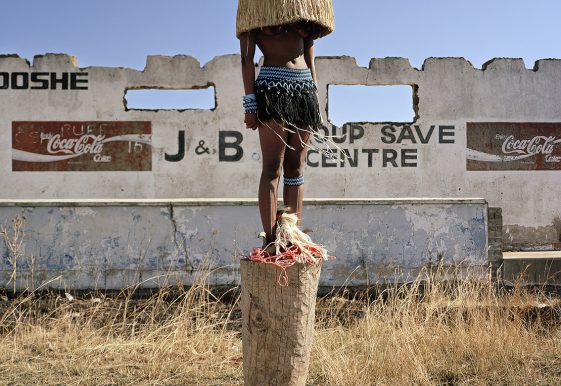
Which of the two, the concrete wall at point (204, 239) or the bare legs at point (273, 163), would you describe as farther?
the concrete wall at point (204, 239)

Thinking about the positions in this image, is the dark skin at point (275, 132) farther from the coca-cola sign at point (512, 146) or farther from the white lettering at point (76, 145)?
the coca-cola sign at point (512, 146)

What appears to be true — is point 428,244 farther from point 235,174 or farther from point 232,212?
point 235,174

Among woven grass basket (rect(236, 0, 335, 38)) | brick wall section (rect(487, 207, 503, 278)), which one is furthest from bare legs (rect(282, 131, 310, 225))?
brick wall section (rect(487, 207, 503, 278))

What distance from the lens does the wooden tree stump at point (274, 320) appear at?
347cm

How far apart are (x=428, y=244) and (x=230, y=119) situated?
6.47 m

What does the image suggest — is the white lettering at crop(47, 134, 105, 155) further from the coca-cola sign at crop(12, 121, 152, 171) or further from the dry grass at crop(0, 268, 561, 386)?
the dry grass at crop(0, 268, 561, 386)

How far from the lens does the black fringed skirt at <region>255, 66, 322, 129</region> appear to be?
11.6 feet

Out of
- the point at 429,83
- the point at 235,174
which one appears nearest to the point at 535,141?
the point at 429,83

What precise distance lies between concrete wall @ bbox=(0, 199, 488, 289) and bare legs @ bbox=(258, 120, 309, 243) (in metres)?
4.05

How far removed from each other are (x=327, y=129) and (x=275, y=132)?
10043 millimetres

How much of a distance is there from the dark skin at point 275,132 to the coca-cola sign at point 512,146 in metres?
10.6

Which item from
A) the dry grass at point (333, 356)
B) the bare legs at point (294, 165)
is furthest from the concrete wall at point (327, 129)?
the bare legs at point (294, 165)

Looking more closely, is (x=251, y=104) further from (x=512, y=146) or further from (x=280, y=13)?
(x=512, y=146)

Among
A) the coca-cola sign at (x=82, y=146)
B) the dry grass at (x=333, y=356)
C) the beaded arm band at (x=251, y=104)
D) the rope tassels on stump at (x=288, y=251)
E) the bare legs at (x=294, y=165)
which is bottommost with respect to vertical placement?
the dry grass at (x=333, y=356)
